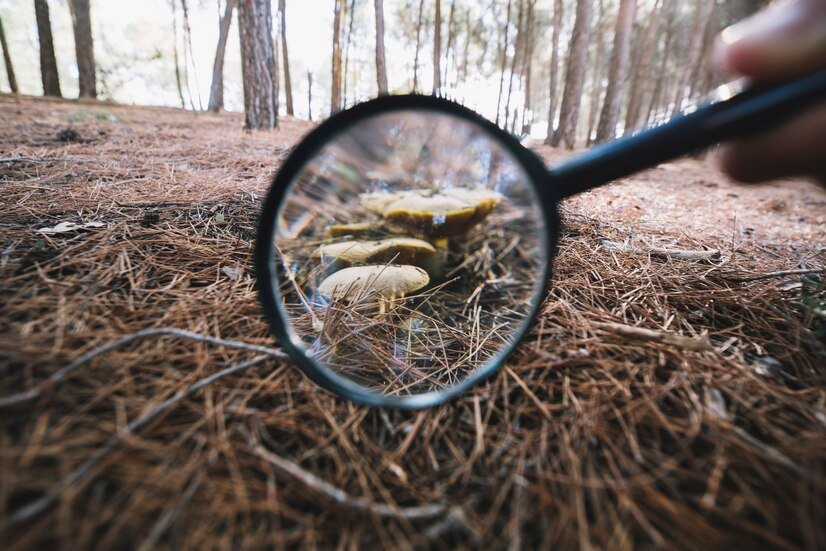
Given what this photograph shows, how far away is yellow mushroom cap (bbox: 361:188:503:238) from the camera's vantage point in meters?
1.96

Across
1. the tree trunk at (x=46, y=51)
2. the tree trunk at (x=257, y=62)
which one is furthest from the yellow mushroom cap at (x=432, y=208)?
the tree trunk at (x=46, y=51)

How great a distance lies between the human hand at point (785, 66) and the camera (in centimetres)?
78

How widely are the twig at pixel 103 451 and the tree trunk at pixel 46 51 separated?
13700 mm

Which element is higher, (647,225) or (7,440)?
(647,225)

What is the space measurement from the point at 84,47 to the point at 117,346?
47.0 ft

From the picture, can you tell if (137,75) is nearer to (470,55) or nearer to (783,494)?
(470,55)

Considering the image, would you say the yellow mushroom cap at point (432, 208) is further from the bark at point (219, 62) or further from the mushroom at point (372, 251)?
the bark at point (219, 62)

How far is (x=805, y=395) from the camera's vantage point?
3.06ft

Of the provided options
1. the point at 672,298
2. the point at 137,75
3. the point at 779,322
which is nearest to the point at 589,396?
the point at 672,298

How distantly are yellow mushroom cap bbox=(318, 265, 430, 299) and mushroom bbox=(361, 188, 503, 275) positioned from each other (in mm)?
451

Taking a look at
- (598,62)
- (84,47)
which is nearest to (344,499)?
(84,47)

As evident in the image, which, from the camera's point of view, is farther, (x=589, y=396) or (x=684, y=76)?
(x=684, y=76)

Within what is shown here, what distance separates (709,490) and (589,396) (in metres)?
0.29

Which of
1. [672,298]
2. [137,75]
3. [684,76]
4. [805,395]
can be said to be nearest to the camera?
[805,395]
